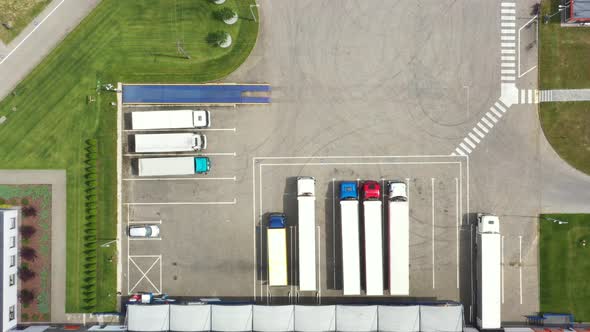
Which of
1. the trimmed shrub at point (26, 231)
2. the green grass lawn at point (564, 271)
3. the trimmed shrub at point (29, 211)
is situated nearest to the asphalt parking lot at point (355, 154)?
the green grass lawn at point (564, 271)

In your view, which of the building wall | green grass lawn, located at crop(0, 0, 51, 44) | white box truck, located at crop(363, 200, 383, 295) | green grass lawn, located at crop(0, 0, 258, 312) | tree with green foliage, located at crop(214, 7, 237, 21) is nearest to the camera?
the building wall

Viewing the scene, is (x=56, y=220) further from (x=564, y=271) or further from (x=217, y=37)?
(x=564, y=271)

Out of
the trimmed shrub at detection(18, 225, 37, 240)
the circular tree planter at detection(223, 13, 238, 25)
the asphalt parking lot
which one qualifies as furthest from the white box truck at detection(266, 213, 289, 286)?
the trimmed shrub at detection(18, 225, 37, 240)

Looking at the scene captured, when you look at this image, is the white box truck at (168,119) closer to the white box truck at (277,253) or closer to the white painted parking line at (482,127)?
the white box truck at (277,253)

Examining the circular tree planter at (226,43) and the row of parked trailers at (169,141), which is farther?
the circular tree planter at (226,43)

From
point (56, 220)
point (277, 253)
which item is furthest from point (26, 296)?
point (277, 253)

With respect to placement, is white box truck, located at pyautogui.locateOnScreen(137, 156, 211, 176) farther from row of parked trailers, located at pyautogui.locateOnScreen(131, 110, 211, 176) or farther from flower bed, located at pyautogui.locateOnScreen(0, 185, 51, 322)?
→ flower bed, located at pyautogui.locateOnScreen(0, 185, 51, 322)

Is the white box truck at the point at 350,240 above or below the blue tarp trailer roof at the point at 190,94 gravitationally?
below

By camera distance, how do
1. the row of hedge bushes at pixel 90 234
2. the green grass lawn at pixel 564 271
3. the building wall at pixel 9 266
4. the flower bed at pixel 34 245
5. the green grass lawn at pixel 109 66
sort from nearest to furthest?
the building wall at pixel 9 266 → the green grass lawn at pixel 564 271 → the row of hedge bushes at pixel 90 234 → the flower bed at pixel 34 245 → the green grass lawn at pixel 109 66
